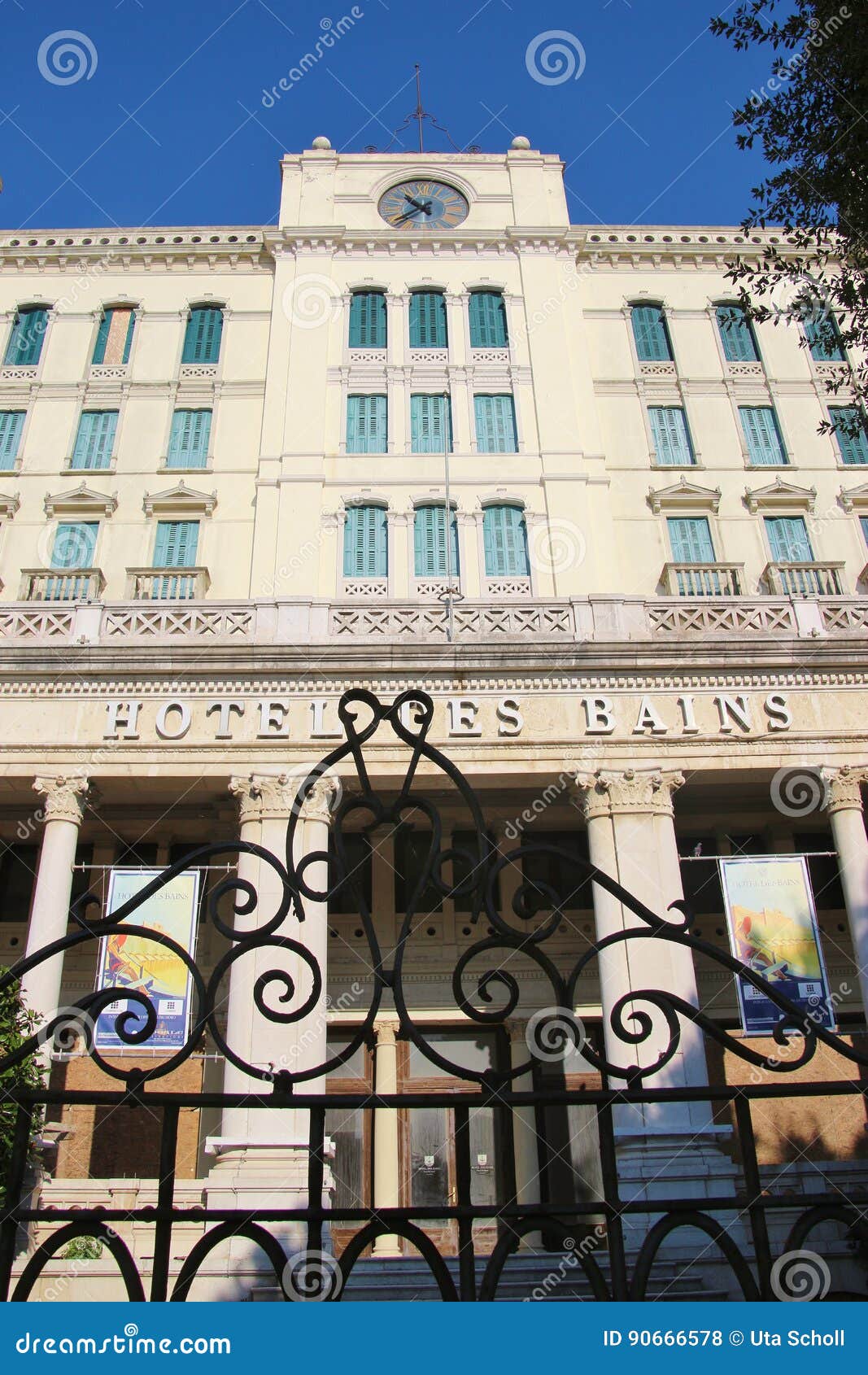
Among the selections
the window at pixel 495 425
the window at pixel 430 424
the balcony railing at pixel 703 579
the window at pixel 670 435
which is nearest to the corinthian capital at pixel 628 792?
the balcony railing at pixel 703 579

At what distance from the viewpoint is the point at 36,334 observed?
27688mm

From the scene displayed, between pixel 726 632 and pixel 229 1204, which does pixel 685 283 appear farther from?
pixel 229 1204

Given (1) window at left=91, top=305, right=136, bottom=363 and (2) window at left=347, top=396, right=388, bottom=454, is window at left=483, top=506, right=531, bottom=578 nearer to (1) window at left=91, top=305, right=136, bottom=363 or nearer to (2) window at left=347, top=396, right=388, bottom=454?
(2) window at left=347, top=396, right=388, bottom=454

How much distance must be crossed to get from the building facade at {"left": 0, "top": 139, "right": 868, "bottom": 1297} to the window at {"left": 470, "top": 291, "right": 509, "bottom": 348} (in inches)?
3.1

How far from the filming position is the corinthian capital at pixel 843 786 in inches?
685

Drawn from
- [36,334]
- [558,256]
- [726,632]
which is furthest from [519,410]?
[36,334]

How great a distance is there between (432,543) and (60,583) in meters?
8.17

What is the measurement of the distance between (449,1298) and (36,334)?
28361mm

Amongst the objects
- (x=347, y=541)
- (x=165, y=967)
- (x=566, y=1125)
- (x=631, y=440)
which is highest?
(x=631, y=440)

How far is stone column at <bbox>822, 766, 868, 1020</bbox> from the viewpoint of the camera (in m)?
16.3

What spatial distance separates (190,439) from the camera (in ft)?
85.9

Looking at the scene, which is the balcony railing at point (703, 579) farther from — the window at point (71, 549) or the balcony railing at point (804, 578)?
the window at point (71, 549)

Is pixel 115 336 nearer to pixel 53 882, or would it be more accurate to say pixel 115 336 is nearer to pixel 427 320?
pixel 427 320

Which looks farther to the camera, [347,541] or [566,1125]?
[347,541]
